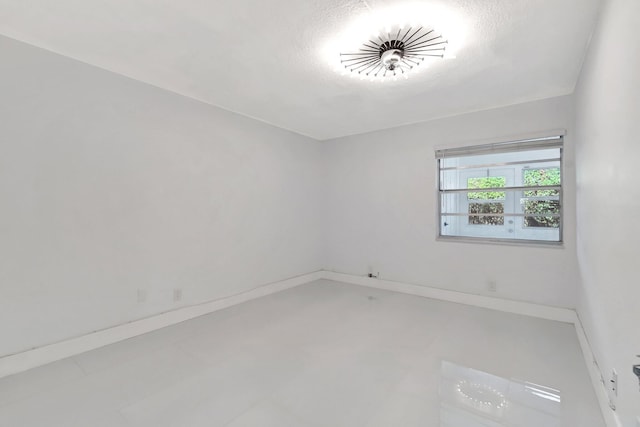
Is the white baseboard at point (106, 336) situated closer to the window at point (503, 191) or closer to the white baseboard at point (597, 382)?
the window at point (503, 191)

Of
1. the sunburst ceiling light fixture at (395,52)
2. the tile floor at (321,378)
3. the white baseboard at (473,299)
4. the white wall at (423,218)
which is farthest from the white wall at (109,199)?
the sunburst ceiling light fixture at (395,52)

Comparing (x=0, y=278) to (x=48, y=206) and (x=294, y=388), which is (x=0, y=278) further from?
(x=294, y=388)

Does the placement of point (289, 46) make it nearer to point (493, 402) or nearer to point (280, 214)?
point (280, 214)

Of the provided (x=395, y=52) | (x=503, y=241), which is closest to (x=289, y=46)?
(x=395, y=52)

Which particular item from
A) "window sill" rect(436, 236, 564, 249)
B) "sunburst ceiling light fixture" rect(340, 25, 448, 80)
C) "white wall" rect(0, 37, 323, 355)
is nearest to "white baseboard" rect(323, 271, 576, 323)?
"window sill" rect(436, 236, 564, 249)

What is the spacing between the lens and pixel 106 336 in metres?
2.60

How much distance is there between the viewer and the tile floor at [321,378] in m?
1.70

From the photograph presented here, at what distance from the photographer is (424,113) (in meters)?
3.75

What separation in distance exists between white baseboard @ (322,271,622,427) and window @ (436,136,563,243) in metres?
0.76

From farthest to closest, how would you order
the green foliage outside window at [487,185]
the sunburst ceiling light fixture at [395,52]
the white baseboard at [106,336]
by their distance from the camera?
the green foliage outside window at [487,185] < the white baseboard at [106,336] < the sunburst ceiling light fixture at [395,52]

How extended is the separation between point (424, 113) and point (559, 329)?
282 centimetres

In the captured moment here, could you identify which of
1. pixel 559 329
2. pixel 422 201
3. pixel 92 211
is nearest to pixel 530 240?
pixel 559 329

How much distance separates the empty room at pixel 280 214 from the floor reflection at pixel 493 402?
2cm

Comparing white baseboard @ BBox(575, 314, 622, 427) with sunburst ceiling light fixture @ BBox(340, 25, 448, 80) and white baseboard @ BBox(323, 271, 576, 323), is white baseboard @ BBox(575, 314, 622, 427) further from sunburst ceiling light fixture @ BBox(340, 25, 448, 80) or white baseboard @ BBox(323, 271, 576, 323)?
sunburst ceiling light fixture @ BBox(340, 25, 448, 80)
